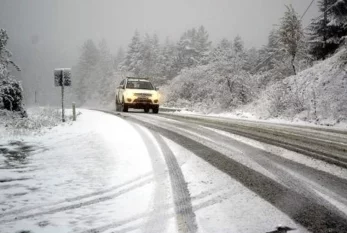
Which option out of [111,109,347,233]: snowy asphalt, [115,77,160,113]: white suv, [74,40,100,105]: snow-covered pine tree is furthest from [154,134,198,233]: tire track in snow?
[74,40,100,105]: snow-covered pine tree

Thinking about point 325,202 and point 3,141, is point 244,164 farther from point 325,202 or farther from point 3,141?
point 3,141

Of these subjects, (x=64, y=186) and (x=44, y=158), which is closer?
(x=64, y=186)

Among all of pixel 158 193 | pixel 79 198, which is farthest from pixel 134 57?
pixel 158 193

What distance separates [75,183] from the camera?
17.1 ft

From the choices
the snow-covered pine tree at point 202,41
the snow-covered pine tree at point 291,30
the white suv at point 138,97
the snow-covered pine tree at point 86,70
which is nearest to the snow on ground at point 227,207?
the white suv at point 138,97

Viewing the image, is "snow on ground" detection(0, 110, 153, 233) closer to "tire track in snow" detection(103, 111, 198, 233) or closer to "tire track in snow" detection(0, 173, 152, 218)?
"tire track in snow" detection(0, 173, 152, 218)

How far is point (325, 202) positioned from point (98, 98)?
74.7 metres

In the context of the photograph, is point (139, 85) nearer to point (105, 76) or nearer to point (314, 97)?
point (314, 97)

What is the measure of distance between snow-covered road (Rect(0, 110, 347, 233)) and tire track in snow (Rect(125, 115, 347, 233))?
0.04 feet

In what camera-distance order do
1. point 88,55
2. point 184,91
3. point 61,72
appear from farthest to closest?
1. point 88,55
2. point 184,91
3. point 61,72

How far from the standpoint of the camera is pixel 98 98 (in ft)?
249

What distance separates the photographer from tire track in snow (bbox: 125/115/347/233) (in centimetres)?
325

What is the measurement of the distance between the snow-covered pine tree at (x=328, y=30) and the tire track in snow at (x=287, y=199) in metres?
24.0

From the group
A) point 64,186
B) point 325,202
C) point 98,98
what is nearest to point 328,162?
point 325,202
